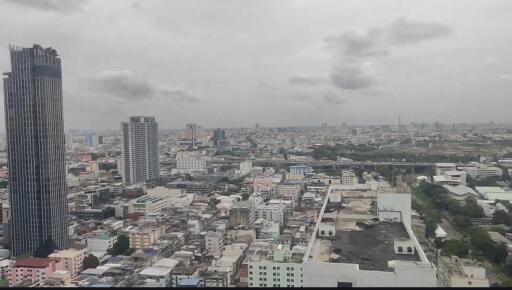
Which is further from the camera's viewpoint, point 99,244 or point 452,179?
point 452,179

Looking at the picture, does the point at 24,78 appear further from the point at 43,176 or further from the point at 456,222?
the point at 456,222

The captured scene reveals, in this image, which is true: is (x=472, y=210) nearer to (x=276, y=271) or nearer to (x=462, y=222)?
(x=462, y=222)

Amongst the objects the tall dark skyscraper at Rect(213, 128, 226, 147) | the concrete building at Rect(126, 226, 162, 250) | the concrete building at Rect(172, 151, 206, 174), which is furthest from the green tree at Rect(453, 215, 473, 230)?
the tall dark skyscraper at Rect(213, 128, 226, 147)

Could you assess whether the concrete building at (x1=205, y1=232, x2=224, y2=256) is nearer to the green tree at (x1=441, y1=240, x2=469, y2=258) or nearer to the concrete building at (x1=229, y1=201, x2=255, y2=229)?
the concrete building at (x1=229, y1=201, x2=255, y2=229)

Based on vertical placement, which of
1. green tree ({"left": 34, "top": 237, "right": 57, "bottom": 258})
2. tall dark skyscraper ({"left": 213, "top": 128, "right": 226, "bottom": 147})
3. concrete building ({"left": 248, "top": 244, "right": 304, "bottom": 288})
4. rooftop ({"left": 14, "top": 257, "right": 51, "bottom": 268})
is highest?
tall dark skyscraper ({"left": 213, "top": 128, "right": 226, "bottom": 147})

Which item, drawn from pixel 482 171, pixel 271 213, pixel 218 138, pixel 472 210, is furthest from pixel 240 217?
pixel 218 138

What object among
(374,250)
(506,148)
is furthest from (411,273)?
(506,148)
